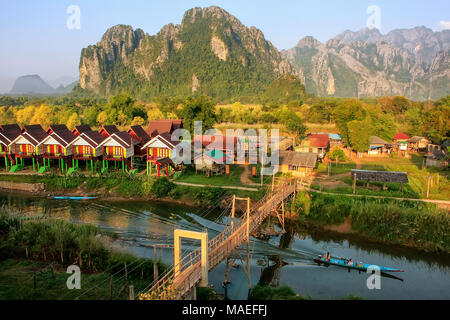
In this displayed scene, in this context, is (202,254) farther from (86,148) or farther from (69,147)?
(69,147)

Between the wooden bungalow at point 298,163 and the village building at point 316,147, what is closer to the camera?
the wooden bungalow at point 298,163

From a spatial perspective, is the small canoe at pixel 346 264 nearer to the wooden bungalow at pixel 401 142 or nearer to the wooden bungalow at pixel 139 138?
the wooden bungalow at pixel 139 138

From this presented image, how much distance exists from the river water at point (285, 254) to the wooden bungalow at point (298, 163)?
24.1 feet

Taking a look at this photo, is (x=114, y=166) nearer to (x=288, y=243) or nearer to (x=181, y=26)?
(x=288, y=243)

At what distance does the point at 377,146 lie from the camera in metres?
38.8

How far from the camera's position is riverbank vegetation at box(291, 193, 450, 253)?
62.2 ft

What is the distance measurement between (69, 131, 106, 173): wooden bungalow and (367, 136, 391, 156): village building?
2830 cm

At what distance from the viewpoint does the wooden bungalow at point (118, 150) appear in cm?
3072

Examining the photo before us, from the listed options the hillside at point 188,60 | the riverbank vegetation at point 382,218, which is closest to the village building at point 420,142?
the riverbank vegetation at point 382,218

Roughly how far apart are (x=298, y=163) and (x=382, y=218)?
8.63 m

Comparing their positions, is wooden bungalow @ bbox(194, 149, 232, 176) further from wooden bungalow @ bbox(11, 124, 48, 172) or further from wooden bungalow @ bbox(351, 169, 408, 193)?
wooden bungalow @ bbox(11, 124, 48, 172)

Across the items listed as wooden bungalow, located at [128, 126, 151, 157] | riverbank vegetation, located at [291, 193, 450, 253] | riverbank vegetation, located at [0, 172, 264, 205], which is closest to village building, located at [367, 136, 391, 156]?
riverbank vegetation, located at [291, 193, 450, 253]

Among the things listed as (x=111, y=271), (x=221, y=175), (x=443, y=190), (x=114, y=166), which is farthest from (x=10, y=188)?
(x=443, y=190)

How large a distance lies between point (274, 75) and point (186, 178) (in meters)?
115
